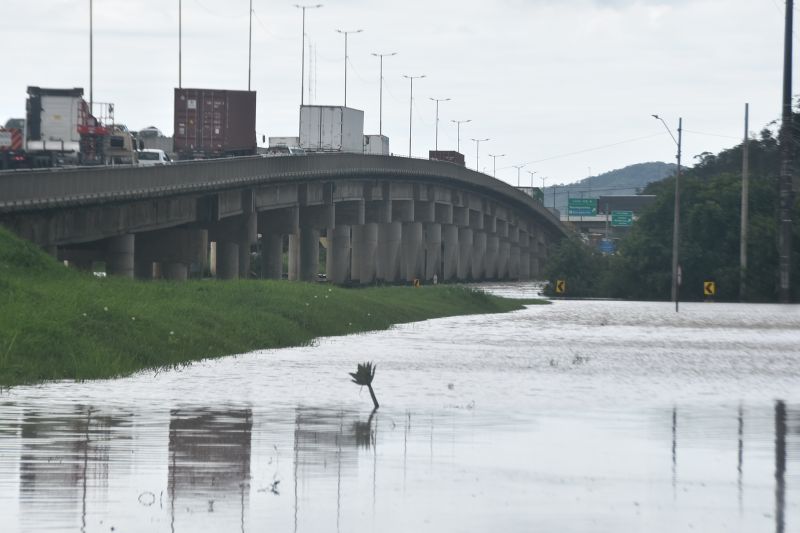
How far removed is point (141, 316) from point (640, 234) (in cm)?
7188

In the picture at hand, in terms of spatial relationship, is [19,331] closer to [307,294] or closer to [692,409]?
[692,409]

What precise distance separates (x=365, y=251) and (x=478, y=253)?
34.7 meters

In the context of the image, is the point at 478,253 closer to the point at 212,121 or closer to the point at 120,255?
the point at 212,121

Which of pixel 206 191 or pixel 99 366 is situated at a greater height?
pixel 206 191

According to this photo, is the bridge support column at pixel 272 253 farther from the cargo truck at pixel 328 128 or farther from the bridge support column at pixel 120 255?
the bridge support column at pixel 120 255

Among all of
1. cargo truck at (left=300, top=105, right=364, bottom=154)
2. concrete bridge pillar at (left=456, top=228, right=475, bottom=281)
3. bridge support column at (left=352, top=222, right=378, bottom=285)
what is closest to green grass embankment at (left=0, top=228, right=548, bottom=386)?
bridge support column at (left=352, top=222, right=378, bottom=285)

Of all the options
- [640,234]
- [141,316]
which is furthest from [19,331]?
[640,234]

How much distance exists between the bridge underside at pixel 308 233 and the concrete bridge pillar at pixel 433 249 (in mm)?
81

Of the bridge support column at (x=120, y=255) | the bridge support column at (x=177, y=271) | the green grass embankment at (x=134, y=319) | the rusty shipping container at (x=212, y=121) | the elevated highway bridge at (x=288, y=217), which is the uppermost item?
the rusty shipping container at (x=212, y=121)

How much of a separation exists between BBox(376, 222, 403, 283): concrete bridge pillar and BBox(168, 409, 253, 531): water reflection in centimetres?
9607

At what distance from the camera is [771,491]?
13977mm

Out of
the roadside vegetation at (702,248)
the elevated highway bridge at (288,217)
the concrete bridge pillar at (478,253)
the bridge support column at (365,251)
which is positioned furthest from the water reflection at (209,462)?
the concrete bridge pillar at (478,253)

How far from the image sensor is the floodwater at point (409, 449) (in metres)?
12.3

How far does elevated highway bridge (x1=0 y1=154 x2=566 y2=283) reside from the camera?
169 ft
